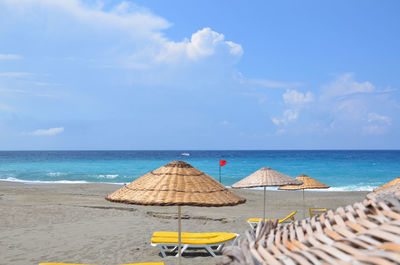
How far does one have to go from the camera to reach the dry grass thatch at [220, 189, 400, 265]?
97cm

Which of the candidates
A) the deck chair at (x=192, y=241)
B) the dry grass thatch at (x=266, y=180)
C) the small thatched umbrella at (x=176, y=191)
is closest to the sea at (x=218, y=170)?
the dry grass thatch at (x=266, y=180)

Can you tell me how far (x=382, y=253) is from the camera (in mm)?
893

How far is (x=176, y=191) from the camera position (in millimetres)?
4473

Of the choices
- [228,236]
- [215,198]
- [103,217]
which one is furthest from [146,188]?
[103,217]

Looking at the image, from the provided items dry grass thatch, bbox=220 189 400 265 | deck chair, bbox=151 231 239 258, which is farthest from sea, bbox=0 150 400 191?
dry grass thatch, bbox=220 189 400 265

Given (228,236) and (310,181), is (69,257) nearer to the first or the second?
(228,236)

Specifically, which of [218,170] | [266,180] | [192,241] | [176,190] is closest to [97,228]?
[192,241]

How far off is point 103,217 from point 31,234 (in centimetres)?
293

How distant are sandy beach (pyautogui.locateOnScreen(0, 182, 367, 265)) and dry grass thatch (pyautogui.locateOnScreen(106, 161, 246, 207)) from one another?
254cm

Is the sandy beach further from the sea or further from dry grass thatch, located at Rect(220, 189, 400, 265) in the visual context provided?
the sea

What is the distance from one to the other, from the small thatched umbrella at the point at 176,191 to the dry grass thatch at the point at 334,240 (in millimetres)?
2846

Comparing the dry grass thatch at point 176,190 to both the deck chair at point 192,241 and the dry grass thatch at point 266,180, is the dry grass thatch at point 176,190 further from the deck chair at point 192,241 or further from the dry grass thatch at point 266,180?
the dry grass thatch at point 266,180

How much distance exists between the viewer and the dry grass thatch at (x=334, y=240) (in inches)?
38.4

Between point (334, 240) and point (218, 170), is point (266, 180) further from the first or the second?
point (218, 170)
